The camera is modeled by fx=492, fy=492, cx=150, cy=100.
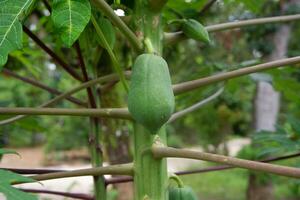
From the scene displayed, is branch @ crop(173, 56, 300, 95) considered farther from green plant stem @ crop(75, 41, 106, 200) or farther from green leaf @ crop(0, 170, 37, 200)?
green leaf @ crop(0, 170, 37, 200)

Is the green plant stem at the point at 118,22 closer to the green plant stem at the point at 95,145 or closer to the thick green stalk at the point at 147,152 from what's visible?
the thick green stalk at the point at 147,152

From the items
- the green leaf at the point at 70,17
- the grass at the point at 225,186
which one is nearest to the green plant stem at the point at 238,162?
the green leaf at the point at 70,17

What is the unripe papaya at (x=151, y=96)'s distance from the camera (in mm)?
726

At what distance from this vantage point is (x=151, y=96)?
0.73m

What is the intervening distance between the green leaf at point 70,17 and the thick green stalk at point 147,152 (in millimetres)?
212

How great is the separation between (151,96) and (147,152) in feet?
0.55

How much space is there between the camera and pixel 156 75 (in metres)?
0.75

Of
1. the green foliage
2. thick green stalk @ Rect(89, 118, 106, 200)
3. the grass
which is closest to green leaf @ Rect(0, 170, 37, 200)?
thick green stalk @ Rect(89, 118, 106, 200)

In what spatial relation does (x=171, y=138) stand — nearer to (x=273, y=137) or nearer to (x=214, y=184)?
(x=214, y=184)

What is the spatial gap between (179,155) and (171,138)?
12.5 meters

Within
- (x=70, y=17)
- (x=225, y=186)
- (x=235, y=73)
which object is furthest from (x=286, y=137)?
(x=225, y=186)

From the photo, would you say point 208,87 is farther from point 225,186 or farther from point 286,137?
point 225,186

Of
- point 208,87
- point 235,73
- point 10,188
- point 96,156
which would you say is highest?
point 208,87

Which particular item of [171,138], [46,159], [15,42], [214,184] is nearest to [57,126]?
[46,159]
